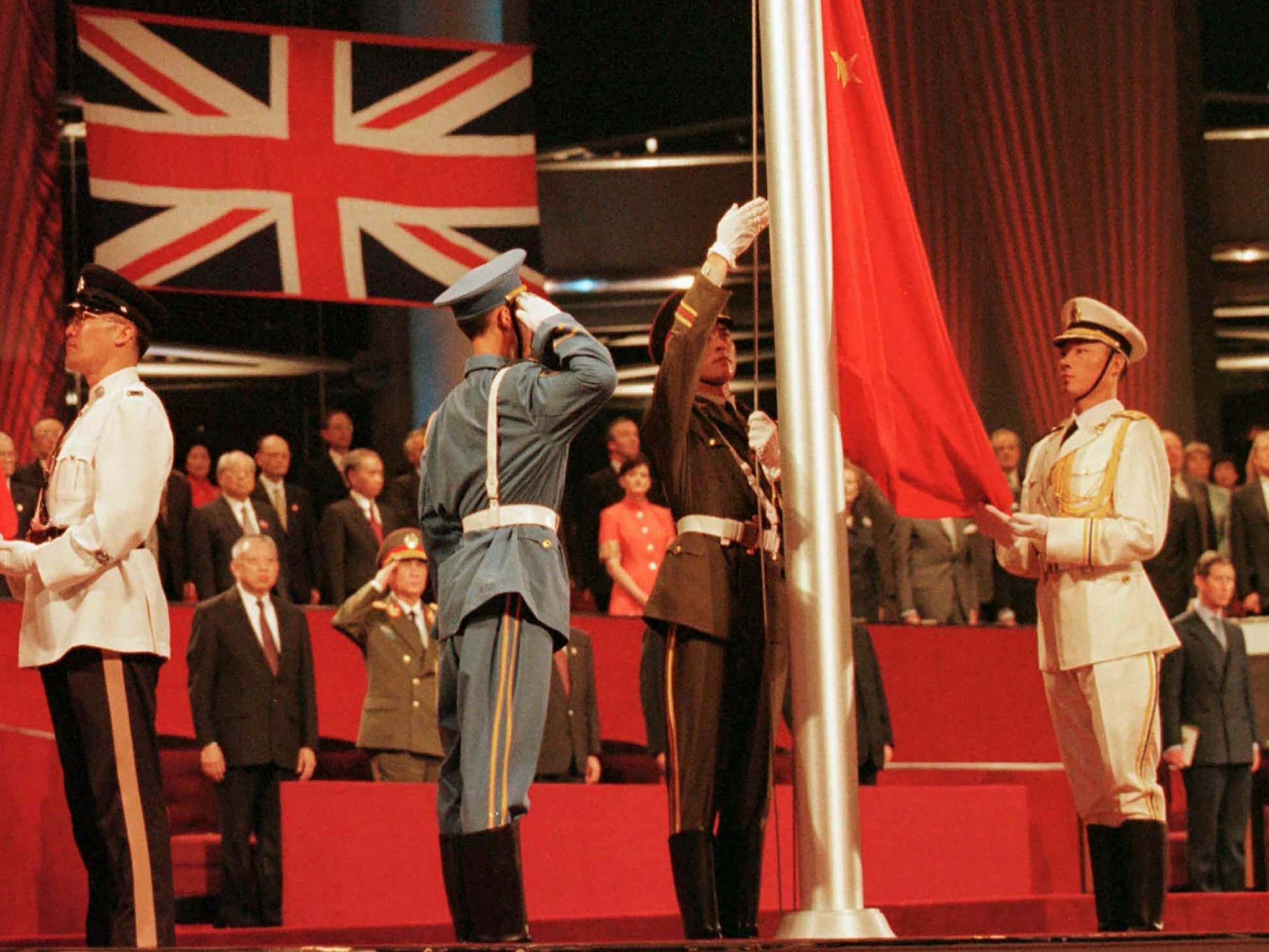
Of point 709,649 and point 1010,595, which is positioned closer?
point 709,649

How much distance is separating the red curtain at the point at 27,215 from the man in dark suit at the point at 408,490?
1997 millimetres

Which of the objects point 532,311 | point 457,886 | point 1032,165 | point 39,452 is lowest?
point 457,886

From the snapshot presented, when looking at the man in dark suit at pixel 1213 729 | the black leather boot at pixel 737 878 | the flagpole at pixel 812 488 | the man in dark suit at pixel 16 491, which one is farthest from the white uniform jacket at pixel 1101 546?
the man in dark suit at pixel 16 491

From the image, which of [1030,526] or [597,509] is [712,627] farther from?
[597,509]

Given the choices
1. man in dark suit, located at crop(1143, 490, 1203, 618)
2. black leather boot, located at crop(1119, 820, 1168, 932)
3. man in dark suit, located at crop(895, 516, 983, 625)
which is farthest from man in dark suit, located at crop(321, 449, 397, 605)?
black leather boot, located at crop(1119, 820, 1168, 932)

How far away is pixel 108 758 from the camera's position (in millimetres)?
4375

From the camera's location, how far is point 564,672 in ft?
27.2

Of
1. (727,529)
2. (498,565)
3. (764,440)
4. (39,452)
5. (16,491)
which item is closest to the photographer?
(498,565)

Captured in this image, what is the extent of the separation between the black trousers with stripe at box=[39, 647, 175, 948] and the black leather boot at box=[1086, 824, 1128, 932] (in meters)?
2.29

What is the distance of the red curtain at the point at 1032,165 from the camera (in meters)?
13.0

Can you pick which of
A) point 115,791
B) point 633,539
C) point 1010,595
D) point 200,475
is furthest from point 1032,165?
point 115,791

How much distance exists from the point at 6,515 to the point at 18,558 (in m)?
0.65

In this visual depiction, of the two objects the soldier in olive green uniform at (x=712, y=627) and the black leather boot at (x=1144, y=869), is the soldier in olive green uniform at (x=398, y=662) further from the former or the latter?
the black leather boot at (x=1144, y=869)

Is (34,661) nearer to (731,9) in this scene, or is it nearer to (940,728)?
(940,728)
